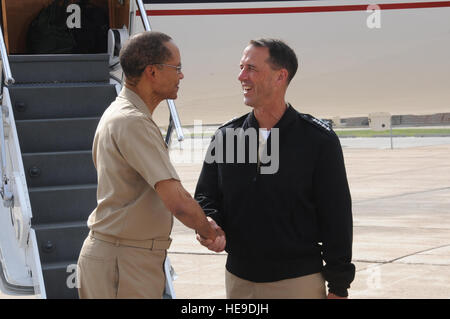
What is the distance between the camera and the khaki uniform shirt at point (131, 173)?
2.81 m

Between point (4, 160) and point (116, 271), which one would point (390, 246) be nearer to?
point (4, 160)

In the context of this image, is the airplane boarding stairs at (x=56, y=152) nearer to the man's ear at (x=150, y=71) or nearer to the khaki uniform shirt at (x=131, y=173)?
the khaki uniform shirt at (x=131, y=173)

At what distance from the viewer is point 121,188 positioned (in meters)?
2.88

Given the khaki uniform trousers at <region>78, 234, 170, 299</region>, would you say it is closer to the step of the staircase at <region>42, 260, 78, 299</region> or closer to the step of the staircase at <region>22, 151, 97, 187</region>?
the step of the staircase at <region>42, 260, 78, 299</region>

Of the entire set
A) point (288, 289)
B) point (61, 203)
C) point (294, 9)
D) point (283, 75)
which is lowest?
point (61, 203)

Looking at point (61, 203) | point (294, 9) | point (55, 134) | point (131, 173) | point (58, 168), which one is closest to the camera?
point (131, 173)

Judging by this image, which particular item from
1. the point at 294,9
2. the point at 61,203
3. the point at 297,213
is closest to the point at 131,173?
the point at 297,213

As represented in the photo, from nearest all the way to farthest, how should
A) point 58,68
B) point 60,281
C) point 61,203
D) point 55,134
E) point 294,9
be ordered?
point 60,281
point 61,203
point 55,134
point 58,68
point 294,9

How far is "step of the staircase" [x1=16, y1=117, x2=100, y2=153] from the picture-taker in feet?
17.4

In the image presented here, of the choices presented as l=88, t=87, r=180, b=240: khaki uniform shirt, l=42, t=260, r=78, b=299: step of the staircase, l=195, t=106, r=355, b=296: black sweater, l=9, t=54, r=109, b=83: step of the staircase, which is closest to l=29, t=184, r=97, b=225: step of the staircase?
l=42, t=260, r=78, b=299: step of the staircase

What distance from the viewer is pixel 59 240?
4711 millimetres

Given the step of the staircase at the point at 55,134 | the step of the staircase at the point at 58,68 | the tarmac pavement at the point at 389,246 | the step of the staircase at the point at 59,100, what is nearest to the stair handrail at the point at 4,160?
the step of the staircase at the point at 55,134

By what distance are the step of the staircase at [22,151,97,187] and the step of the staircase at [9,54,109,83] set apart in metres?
0.94

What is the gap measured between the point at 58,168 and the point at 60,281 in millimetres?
885
